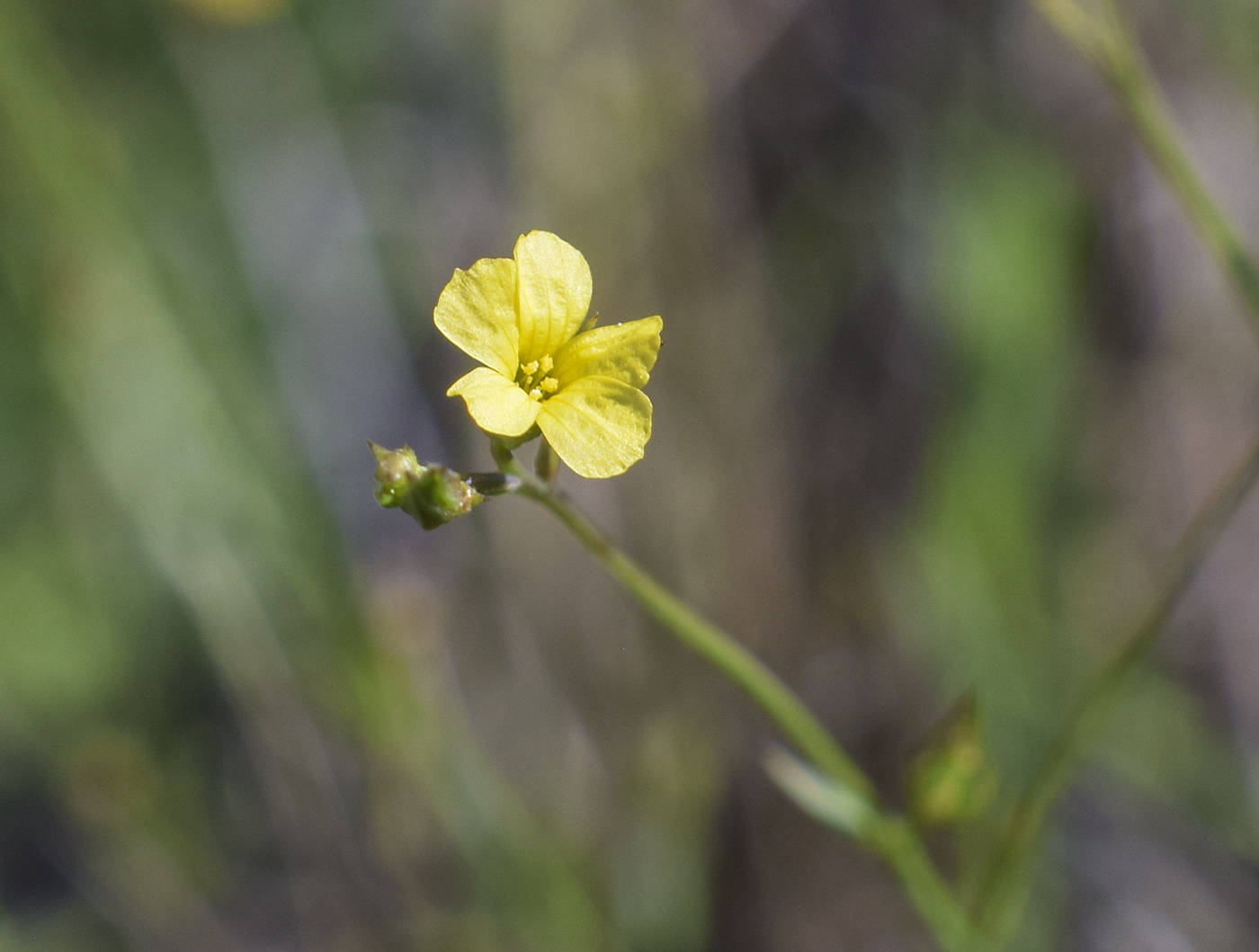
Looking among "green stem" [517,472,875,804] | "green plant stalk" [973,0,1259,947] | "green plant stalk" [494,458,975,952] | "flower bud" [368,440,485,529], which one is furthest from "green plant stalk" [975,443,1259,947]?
"flower bud" [368,440,485,529]

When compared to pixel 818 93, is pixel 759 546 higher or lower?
lower

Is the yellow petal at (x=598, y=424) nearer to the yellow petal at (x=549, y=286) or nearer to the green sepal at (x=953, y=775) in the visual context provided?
the yellow petal at (x=549, y=286)

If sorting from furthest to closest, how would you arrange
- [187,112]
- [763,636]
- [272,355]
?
Result: [187,112], [272,355], [763,636]

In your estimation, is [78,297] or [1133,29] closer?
[78,297]

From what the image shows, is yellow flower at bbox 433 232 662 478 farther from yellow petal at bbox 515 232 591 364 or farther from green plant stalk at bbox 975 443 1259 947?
green plant stalk at bbox 975 443 1259 947

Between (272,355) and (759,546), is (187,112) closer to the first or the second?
(272,355)

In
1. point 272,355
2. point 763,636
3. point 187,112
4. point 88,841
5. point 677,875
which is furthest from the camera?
point 187,112

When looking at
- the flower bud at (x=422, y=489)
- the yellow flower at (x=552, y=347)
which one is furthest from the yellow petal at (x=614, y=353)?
the flower bud at (x=422, y=489)

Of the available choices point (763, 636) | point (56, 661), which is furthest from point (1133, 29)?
point (56, 661)
